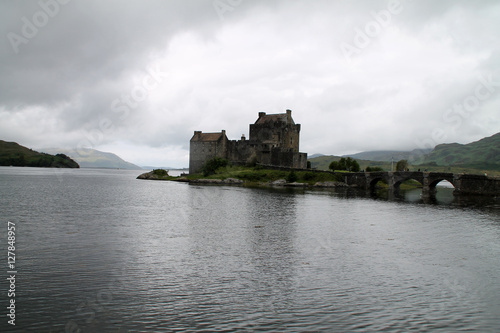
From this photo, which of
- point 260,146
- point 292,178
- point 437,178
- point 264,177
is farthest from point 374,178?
point 260,146

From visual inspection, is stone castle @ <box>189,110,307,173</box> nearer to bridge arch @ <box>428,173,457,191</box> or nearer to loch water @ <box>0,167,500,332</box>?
bridge arch @ <box>428,173,457,191</box>

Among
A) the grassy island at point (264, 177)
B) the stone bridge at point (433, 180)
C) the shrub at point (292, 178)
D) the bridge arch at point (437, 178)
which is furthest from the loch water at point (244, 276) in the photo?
the shrub at point (292, 178)

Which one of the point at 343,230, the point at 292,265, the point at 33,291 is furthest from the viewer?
the point at 343,230

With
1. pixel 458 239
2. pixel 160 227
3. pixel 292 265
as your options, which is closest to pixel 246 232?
pixel 160 227

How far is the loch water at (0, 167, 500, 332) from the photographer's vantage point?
12.7 m

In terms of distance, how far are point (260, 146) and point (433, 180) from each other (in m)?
46.2

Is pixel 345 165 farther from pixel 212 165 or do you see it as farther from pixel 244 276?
pixel 244 276

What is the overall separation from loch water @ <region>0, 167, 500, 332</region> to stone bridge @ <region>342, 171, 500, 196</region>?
165 ft

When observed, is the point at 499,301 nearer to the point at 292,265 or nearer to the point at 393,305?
the point at 393,305

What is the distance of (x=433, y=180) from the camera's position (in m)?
85.2

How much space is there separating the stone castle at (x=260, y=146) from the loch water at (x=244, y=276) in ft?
237

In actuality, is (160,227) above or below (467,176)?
below

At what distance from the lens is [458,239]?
2889 centimetres

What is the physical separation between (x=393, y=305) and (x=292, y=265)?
20.8 feet
